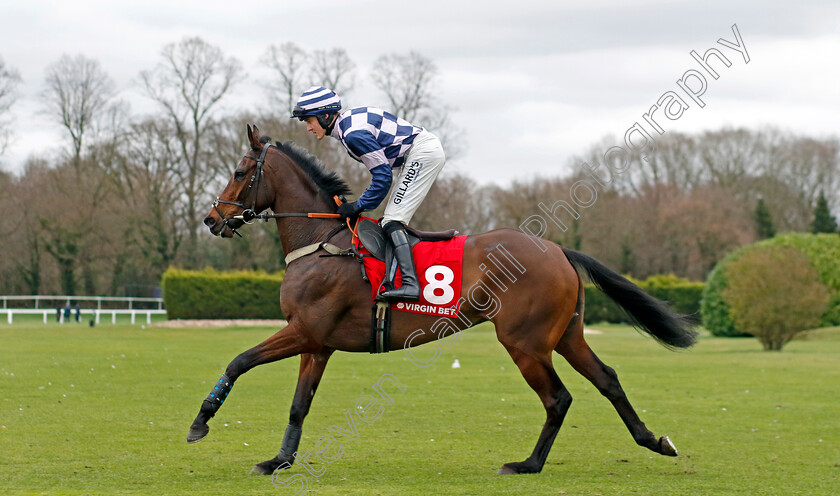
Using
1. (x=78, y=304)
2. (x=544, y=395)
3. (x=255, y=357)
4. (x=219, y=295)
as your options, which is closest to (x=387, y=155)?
(x=255, y=357)

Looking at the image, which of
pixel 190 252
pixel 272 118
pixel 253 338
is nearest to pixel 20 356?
pixel 253 338

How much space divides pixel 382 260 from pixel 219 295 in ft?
108

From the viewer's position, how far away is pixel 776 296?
25.7 metres

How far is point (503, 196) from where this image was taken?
191 feet

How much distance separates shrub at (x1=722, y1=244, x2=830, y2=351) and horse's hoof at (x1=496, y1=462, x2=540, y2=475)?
805 inches

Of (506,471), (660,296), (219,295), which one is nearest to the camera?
(506,471)

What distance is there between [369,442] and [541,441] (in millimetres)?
2298

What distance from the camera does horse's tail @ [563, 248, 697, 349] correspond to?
8.34m

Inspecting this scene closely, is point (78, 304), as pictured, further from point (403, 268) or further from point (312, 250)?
point (403, 268)

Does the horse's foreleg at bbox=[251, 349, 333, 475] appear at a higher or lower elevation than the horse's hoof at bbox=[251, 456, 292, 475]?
higher

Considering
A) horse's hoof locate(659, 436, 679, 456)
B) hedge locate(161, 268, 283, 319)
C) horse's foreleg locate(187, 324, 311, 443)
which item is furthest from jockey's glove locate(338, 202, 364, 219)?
hedge locate(161, 268, 283, 319)

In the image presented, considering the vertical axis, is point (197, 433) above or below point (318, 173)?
below

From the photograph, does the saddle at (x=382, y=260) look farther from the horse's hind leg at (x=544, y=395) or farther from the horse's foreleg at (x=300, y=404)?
the horse's hind leg at (x=544, y=395)

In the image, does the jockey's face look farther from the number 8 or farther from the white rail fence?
the white rail fence
